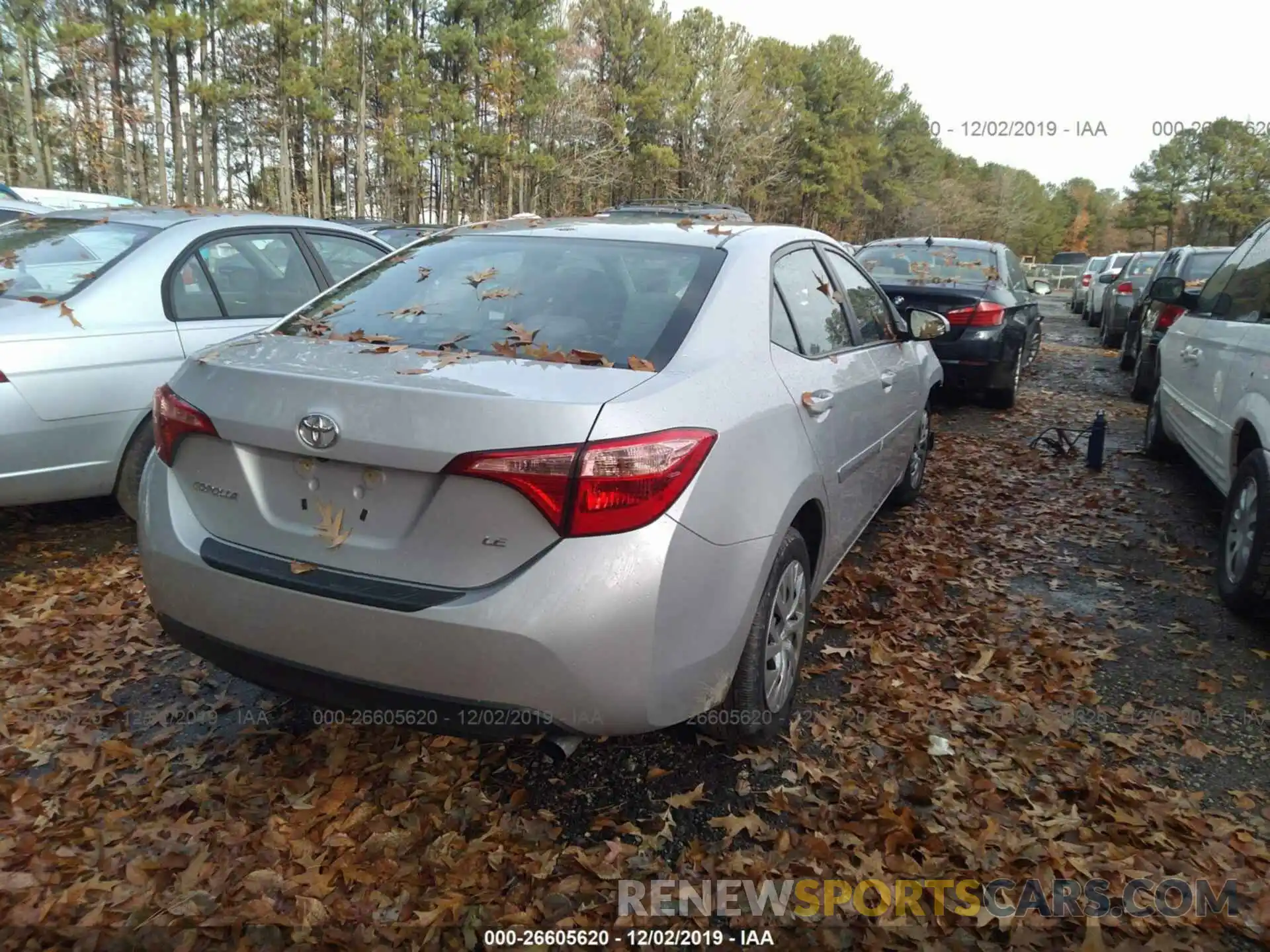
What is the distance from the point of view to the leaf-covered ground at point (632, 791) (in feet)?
7.64

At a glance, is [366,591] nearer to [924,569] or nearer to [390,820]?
[390,820]

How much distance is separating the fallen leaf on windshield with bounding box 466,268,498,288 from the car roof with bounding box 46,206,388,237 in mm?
2614

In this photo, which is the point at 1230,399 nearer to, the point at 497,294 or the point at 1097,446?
the point at 1097,446

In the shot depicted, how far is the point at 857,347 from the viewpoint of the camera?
3.96 metres

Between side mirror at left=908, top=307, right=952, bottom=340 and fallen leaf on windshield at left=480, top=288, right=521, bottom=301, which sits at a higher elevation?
fallen leaf on windshield at left=480, top=288, right=521, bottom=301

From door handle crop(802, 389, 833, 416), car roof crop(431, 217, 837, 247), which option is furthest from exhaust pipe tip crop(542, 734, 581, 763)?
car roof crop(431, 217, 837, 247)

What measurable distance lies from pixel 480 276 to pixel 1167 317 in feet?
25.6

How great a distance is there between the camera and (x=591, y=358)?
99.0 inches

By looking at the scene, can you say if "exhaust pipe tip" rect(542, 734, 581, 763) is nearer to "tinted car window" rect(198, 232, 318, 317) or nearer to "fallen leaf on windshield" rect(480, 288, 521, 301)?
"fallen leaf on windshield" rect(480, 288, 521, 301)

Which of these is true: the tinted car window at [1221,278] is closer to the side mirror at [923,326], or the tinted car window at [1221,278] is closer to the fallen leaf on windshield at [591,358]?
the side mirror at [923,326]

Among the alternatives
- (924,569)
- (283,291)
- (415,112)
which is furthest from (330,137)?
(924,569)

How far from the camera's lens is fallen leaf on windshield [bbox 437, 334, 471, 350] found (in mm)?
2640

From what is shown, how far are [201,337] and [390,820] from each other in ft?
10.2

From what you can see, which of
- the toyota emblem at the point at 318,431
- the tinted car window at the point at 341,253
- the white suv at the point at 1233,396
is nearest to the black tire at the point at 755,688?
the toyota emblem at the point at 318,431
